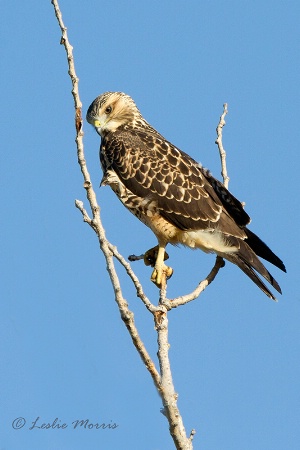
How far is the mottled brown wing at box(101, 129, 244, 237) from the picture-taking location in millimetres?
6281

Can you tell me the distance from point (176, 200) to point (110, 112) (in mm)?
1331

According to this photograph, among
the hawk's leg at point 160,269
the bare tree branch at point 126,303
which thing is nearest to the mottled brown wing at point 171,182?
the hawk's leg at point 160,269

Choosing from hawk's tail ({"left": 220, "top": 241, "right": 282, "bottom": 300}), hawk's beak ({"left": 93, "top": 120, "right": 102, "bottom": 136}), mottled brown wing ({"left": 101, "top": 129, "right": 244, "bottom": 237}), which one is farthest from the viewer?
hawk's beak ({"left": 93, "top": 120, "right": 102, "bottom": 136})

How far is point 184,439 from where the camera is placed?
11.5 feet

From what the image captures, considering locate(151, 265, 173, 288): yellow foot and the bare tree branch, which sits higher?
locate(151, 265, 173, 288): yellow foot

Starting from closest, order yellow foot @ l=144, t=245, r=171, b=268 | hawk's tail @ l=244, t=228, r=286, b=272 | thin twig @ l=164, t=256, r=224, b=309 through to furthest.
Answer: thin twig @ l=164, t=256, r=224, b=309 < hawk's tail @ l=244, t=228, r=286, b=272 < yellow foot @ l=144, t=245, r=171, b=268

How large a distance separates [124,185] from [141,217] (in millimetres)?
300

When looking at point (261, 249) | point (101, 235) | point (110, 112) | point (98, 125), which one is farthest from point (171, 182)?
point (101, 235)

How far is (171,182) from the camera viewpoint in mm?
6367

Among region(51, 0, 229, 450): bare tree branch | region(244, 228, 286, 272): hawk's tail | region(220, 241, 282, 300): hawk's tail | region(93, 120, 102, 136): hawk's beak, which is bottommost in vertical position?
region(51, 0, 229, 450): bare tree branch

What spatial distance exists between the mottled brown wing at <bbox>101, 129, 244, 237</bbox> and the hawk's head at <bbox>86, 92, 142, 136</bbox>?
20.2 inches

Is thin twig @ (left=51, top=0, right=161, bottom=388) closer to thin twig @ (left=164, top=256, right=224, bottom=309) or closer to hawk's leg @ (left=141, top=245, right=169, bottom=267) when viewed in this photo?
thin twig @ (left=164, top=256, right=224, bottom=309)

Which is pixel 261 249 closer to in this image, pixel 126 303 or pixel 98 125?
pixel 98 125

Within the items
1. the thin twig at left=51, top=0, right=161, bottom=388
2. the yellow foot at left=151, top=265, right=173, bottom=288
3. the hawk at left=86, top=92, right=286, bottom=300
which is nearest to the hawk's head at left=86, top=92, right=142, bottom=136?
the hawk at left=86, top=92, right=286, bottom=300
